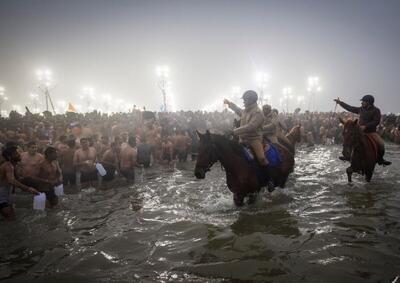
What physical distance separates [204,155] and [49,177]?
515cm

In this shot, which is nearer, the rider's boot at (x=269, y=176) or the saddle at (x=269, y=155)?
the saddle at (x=269, y=155)

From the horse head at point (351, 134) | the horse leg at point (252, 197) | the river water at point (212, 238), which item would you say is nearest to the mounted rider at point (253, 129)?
the horse leg at point (252, 197)

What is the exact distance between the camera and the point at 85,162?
1188cm

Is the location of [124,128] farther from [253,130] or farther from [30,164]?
[253,130]

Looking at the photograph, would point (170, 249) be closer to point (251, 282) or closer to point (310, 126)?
point (251, 282)

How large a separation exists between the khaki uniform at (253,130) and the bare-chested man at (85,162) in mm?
6827

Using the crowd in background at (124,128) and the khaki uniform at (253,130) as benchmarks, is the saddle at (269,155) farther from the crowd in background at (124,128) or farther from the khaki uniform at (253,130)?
the crowd in background at (124,128)

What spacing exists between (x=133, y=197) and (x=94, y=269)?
510 centimetres

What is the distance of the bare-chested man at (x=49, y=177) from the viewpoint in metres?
8.89

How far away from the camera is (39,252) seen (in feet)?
19.3

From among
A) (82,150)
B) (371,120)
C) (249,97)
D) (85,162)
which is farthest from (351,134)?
(82,150)

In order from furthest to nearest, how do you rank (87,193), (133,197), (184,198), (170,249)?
(87,193), (133,197), (184,198), (170,249)

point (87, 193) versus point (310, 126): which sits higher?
point (310, 126)

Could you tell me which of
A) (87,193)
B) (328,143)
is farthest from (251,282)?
(328,143)
